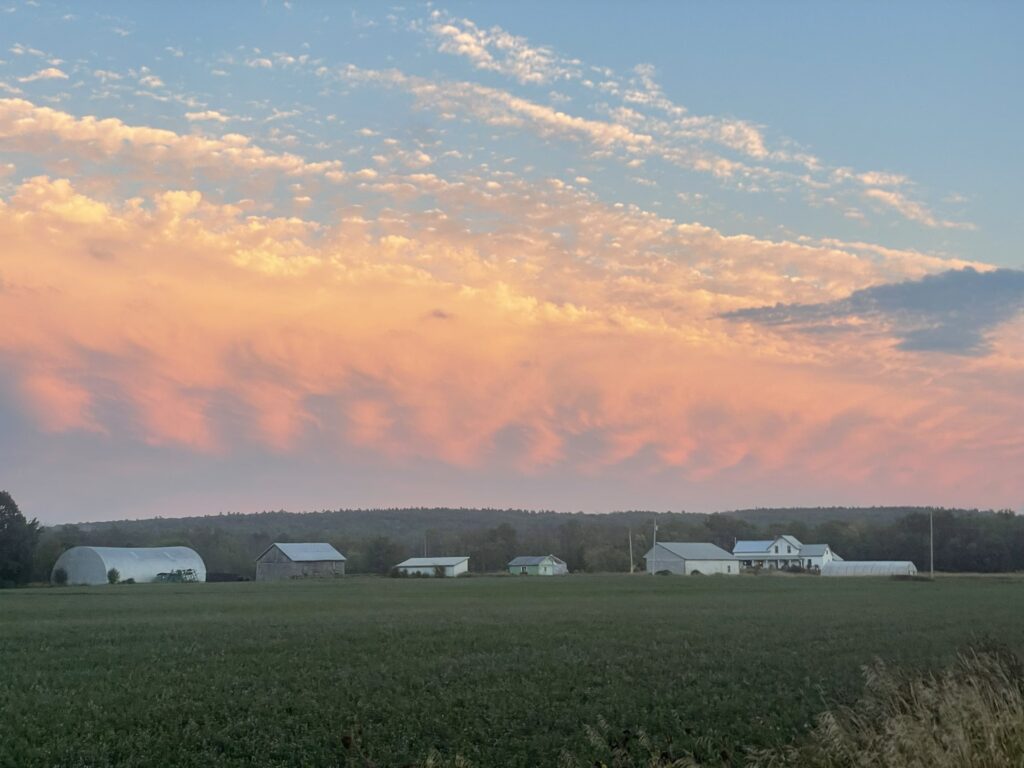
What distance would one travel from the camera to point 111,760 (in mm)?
15836

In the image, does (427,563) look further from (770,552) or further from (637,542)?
(770,552)

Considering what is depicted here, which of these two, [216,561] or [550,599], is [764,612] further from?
[216,561]

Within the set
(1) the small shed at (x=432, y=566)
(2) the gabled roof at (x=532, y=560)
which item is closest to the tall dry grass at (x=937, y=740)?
(1) the small shed at (x=432, y=566)

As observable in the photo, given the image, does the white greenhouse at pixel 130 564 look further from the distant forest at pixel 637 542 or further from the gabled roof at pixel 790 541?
the gabled roof at pixel 790 541

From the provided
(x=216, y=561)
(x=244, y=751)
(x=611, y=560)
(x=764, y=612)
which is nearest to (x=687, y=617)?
(x=764, y=612)

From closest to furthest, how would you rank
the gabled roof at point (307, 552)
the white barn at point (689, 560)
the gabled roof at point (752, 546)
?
1. the gabled roof at point (307, 552)
2. the white barn at point (689, 560)
3. the gabled roof at point (752, 546)

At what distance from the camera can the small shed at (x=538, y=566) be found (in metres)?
152

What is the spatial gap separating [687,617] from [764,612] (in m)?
6.46

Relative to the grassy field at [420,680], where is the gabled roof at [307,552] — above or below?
below

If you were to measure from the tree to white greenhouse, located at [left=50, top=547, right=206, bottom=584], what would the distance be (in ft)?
21.7

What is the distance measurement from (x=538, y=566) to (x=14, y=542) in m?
76.2

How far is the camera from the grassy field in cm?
1706

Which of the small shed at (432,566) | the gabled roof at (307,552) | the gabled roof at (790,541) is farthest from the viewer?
the gabled roof at (790,541)

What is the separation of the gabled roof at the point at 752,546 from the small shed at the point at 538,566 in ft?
A: 101
